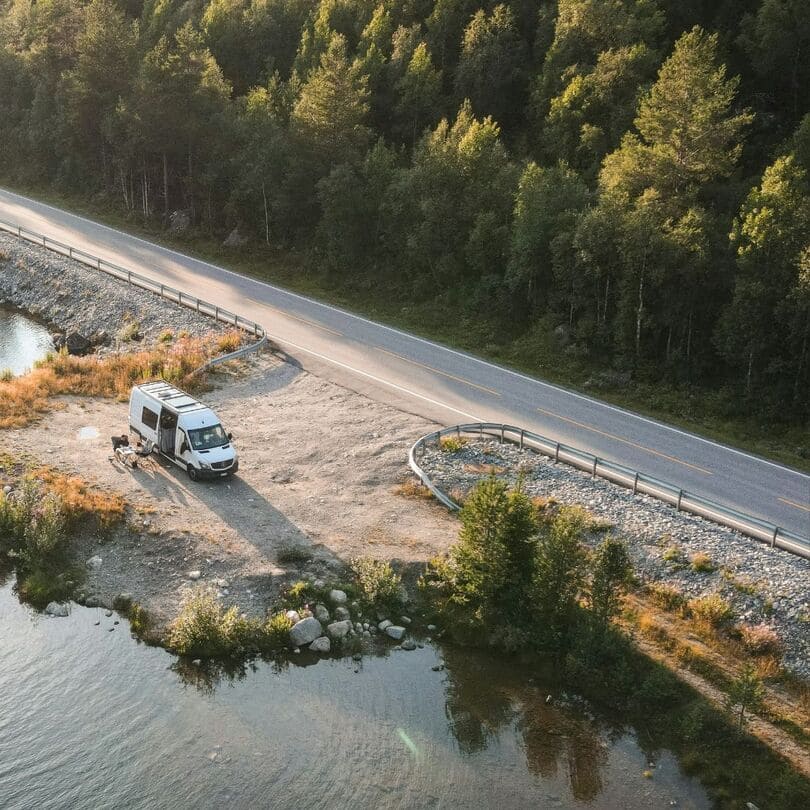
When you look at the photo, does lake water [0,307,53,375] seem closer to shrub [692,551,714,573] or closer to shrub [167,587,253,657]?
shrub [167,587,253,657]

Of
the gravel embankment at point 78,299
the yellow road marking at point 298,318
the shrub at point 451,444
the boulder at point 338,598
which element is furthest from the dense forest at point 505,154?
the boulder at point 338,598

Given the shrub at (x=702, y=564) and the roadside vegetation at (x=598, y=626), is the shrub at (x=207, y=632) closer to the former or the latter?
the roadside vegetation at (x=598, y=626)

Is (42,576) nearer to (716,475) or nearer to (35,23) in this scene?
(716,475)

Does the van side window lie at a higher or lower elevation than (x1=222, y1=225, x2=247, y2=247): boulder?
lower

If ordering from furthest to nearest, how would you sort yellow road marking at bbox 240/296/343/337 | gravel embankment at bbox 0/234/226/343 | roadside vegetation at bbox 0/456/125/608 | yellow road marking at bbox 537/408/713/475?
gravel embankment at bbox 0/234/226/343, yellow road marking at bbox 240/296/343/337, yellow road marking at bbox 537/408/713/475, roadside vegetation at bbox 0/456/125/608

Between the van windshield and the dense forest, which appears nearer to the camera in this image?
the van windshield

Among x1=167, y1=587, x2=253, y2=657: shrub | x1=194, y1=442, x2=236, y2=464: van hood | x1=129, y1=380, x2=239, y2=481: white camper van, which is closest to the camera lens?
x1=167, y1=587, x2=253, y2=657: shrub

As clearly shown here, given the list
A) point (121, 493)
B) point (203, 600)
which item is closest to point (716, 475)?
point (203, 600)

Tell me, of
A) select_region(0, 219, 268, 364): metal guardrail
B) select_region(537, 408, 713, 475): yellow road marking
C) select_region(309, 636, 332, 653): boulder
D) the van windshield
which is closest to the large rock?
select_region(309, 636, 332, 653): boulder
